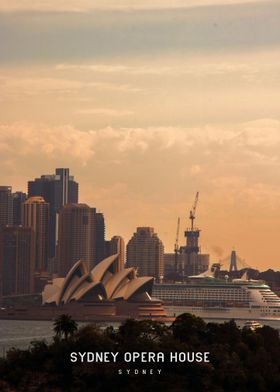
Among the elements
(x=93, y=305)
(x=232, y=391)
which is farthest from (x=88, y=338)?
(x=93, y=305)

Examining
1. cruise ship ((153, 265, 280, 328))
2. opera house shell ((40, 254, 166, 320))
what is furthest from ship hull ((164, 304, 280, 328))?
opera house shell ((40, 254, 166, 320))

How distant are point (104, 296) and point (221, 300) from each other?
1935cm

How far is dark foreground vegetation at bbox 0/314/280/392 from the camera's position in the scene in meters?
50.2

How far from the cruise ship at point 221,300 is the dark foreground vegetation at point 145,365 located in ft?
363

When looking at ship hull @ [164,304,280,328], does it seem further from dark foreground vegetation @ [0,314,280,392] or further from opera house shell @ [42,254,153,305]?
dark foreground vegetation @ [0,314,280,392]

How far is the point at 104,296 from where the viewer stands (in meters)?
170

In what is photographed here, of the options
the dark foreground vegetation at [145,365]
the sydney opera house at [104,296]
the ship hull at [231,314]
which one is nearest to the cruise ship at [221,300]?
the ship hull at [231,314]

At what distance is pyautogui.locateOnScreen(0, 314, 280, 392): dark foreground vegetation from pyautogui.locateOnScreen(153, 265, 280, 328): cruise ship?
11072 centimetres

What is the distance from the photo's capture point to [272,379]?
5691cm

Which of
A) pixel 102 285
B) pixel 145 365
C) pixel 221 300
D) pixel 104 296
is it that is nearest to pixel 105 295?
pixel 104 296

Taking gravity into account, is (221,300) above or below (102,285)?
above

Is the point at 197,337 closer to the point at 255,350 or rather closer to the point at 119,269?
the point at 255,350

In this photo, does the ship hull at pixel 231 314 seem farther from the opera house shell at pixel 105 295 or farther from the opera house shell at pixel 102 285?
the opera house shell at pixel 102 285

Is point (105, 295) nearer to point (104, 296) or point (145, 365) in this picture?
point (104, 296)
